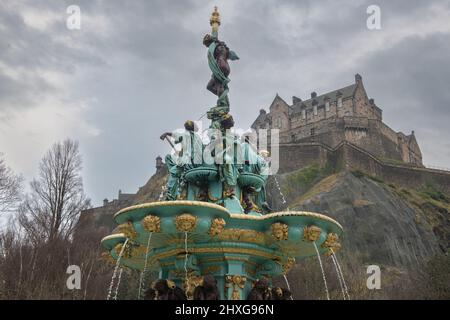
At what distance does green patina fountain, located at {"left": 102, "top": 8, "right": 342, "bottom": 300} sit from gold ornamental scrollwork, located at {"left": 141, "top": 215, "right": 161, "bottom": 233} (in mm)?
16

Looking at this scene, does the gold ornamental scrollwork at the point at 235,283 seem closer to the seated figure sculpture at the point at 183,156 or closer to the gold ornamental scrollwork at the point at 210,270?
the gold ornamental scrollwork at the point at 210,270

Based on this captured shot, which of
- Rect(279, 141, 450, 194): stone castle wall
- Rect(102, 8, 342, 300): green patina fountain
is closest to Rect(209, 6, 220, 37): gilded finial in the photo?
Rect(102, 8, 342, 300): green patina fountain

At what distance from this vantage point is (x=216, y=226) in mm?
8008

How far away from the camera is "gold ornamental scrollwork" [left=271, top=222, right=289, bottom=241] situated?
8.38 m

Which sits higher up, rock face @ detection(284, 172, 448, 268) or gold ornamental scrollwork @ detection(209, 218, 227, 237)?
rock face @ detection(284, 172, 448, 268)

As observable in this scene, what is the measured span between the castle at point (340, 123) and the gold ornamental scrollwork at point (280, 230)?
229ft

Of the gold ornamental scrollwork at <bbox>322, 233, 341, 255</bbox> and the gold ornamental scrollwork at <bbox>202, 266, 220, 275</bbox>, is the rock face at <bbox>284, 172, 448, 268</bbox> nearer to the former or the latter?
the gold ornamental scrollwork at <bbox>322, 233, 341, 255</bbox>

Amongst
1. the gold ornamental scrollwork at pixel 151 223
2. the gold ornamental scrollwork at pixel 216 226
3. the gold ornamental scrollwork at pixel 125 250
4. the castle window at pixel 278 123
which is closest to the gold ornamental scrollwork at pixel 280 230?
the gold ornamental scrollwork at pixel 216 226

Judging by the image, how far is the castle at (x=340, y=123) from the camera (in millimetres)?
80625

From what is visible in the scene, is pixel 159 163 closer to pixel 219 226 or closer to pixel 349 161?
pixel 349 161

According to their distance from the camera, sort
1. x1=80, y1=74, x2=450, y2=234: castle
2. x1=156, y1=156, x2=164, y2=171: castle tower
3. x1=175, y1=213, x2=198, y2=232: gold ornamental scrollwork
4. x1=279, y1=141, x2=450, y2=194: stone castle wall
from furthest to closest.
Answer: x1=156, y1=156, x2=164, y2=171: castle tower
x1=80, y1=74, x2=450, y2=234: castle
x1=279, y1=141, x2=450, y2=194: stone castle wall
x1=175, y1=213, x2=198, y2=232: gold ornamental scrollwork

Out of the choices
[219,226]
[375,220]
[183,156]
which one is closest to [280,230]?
[219,226]
